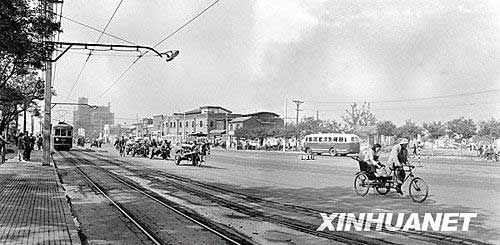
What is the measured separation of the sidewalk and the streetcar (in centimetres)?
4495

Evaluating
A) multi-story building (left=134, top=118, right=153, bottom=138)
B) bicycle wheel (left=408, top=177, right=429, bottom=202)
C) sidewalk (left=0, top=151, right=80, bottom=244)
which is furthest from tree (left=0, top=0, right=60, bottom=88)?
multi-story building (left=134, top=118, right=153, bottom=138)

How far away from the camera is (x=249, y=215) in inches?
442

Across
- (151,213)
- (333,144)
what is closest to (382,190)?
(151,213)

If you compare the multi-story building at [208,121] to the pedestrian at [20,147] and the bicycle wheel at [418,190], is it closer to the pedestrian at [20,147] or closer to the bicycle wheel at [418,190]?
the pedestrian at [20,147]

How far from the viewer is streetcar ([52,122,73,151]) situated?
59.8 meters

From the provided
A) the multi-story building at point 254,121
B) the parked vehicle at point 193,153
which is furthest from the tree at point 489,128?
the parked vehicle at point 193,153

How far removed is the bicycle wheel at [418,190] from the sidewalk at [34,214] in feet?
29.6

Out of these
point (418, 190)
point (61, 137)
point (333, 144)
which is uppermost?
point (61, 137)

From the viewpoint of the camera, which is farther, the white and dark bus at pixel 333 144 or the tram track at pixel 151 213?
the white and dark bus at pixel 333 144

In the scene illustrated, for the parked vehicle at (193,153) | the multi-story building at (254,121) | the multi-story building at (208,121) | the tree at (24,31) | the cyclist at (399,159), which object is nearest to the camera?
the tree at (24,31)

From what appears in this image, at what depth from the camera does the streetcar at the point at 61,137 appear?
196 feet

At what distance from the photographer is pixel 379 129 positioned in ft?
278

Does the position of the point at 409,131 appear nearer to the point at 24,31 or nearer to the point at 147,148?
the point at 147,148

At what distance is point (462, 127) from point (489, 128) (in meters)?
6.71
